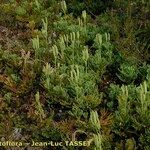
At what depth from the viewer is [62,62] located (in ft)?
17.8

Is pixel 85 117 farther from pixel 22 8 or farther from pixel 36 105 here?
pixel 22 8

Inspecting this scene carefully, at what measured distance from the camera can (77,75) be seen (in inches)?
185

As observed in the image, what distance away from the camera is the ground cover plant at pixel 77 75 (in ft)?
14.1

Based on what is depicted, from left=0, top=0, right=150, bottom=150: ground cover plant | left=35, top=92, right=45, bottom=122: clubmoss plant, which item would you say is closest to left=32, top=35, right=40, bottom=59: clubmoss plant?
left=0, top=0, right=150, bottom=150: ground cover plant

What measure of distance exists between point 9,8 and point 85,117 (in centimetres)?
310

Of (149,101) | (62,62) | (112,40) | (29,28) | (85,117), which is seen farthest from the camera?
(29,28)

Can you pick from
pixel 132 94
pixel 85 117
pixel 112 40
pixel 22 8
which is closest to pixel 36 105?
pixel 85 117

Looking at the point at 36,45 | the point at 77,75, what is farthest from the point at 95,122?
the point at 36,45

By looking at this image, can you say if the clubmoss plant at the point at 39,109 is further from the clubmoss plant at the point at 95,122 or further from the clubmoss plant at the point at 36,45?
the clubmoss plant at the point at 36,45

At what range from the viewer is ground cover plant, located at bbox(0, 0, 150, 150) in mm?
4293

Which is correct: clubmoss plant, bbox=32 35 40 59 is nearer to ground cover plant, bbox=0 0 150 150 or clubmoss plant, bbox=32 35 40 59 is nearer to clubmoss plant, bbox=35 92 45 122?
ground cover plant, bbox=0 0 150 150

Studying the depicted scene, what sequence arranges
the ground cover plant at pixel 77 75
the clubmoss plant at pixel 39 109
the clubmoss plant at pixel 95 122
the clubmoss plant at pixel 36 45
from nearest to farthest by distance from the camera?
1. the clubmoss plant at pixel 95 122
2. the ground cover plant at pixel 77 75
3. the clubmoss plant at pixel 39 109
4. the clubmoss plant at pixel 36 45

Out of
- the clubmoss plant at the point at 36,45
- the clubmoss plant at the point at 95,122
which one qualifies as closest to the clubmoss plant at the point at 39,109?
the clubmoss plant at the point at 95,122

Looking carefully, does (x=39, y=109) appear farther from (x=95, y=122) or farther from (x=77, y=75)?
(x=95, y=122)
